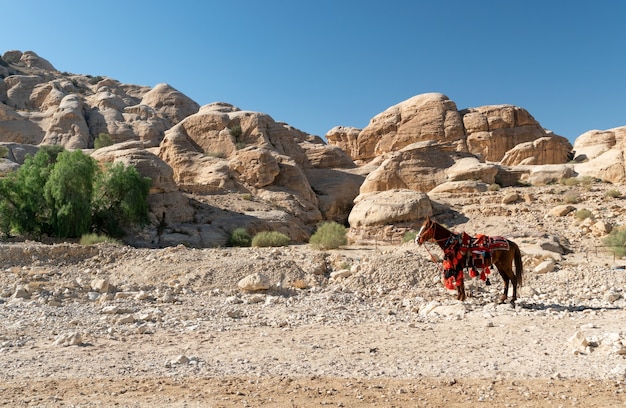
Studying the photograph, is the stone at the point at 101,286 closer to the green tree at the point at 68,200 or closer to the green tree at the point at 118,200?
the green tree at the point at 68,200

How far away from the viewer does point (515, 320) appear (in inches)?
322

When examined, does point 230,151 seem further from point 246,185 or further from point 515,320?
point 515,320

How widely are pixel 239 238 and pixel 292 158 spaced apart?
12407mm

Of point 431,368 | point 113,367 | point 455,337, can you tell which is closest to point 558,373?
point 431,368

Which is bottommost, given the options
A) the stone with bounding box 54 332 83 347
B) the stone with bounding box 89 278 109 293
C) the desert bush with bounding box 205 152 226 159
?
the stone with bounding box 54 332 83 347

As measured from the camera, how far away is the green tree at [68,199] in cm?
1980

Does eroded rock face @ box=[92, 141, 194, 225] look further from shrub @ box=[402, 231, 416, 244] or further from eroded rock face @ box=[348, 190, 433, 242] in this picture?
shrub @ box=[402, 231, 416, 244]

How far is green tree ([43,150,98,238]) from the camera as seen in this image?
19797 millimetres

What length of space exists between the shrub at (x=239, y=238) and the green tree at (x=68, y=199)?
5.72m

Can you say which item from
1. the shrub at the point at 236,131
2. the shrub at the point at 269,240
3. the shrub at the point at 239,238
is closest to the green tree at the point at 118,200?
the shrub at the point at 239,238

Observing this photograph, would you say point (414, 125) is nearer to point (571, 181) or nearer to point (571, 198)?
point (571, 181)

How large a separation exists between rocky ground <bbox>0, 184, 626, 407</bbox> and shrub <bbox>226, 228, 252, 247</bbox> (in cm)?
621

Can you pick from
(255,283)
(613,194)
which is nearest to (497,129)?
(613,194)

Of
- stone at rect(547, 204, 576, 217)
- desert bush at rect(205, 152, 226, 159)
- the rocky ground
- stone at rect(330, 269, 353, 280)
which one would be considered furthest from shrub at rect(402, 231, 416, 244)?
desert bush at rect(205, 152, 226, 159)
